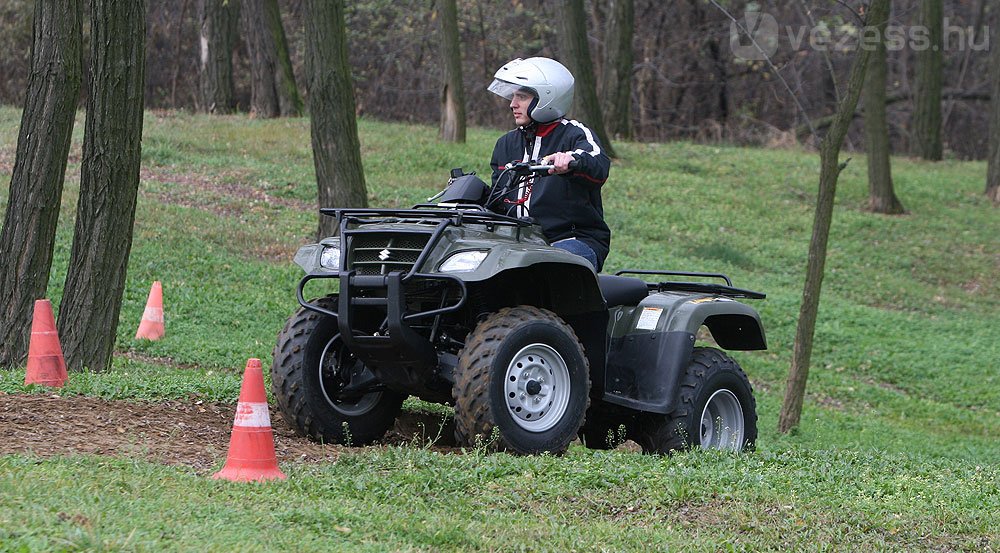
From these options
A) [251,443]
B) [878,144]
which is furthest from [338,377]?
[878,144]

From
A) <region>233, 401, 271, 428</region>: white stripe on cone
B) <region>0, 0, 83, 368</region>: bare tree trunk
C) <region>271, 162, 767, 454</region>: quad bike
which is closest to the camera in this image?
<region>233, 401, 271, 428</region>: white stripe on cone

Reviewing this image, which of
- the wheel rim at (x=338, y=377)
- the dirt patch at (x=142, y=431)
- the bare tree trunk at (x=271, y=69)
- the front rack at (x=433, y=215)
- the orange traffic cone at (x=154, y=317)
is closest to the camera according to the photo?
the dirt patch at (x=142, y=431)

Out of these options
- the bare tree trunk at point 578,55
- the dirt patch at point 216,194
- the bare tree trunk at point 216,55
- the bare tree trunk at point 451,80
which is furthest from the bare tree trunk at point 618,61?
the dirt patch at point 216,194

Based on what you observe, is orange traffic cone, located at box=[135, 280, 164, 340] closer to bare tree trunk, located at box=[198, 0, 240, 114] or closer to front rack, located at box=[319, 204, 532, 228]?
front rack, located at box=[319, 204, 532, 228]

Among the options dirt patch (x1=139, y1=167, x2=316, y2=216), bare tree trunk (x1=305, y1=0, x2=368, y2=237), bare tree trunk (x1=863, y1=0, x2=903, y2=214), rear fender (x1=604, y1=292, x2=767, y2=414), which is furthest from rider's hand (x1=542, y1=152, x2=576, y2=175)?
bare tree trunk (x1=863, y1=0, x2=903, y2=214)

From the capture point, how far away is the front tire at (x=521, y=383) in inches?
242

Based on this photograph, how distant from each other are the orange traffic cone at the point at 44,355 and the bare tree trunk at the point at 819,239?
22.5ft

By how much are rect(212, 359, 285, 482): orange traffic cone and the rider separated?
198 cm

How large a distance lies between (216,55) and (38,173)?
19683 millimetres

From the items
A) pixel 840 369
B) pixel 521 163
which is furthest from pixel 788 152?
pixel 521 163

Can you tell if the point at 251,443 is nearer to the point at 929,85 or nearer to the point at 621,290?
the point at 621,290

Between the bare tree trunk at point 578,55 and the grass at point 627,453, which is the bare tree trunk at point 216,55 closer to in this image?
the grass at point 627,453

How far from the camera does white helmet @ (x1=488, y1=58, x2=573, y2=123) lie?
7020mm

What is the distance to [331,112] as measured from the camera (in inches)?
564
